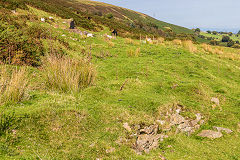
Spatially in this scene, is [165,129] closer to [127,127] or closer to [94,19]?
[127,127]

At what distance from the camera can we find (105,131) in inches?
185

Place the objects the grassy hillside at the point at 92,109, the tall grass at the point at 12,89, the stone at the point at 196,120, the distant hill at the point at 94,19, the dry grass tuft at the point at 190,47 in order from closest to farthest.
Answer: the grassy hillside at the point at 92,109 < the tall grass at the point at 12,89 < the stone at the point at 196,120 < the dry grass tuft at the point at 190,47 < the distant hill at the point at 94,19

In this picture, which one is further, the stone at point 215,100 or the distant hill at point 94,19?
the distant hill at point 94,19

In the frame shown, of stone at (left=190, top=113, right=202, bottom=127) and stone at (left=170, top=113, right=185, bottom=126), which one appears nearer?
stone at (left=170, top=113, right=185, bottom=126)

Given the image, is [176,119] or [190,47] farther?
[190,47]

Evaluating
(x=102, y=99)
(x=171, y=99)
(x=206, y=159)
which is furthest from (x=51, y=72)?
(x=206, y=159)

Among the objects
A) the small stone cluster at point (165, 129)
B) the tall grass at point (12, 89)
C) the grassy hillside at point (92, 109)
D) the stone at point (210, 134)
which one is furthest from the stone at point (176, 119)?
the tall grass at point (12, 89)

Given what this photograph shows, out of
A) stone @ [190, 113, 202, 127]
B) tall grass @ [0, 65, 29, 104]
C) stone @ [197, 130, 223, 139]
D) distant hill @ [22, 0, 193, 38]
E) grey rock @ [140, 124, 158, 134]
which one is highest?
distant hill @ [22, 0, 193, 38]

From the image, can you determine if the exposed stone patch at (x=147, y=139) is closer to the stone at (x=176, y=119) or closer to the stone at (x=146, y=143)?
the stone at (x=146, y=143)

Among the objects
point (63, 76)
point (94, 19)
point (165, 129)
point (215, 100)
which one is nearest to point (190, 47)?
point (215, 100)

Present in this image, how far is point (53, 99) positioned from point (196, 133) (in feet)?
17.1

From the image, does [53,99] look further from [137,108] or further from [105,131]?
[137,108]

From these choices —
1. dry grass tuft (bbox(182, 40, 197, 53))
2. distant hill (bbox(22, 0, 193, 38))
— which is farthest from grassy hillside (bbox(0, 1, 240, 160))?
distant hill (bbox(22, 0, 193, 38))

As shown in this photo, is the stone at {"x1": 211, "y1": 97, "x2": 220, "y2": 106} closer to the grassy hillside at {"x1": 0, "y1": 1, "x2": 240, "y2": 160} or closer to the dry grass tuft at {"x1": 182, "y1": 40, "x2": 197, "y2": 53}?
the grassy hillside at {"x1": 0, "y1": 1, "x2": 240, "y2": 160}
